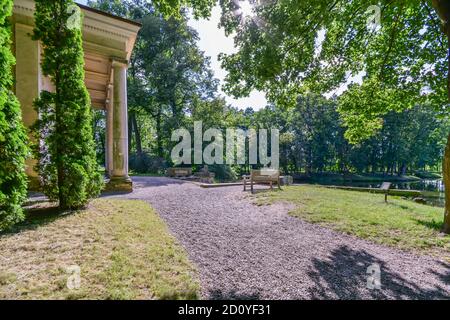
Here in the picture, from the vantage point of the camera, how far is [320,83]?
28.4 ft

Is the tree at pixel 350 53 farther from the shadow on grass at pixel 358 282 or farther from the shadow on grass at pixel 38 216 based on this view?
the shadow on grass at pixel 38 216

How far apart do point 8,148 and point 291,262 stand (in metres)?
5.17

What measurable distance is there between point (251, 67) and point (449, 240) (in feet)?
20.1

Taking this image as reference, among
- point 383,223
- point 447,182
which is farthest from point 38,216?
point 447,182

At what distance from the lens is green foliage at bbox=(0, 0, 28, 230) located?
3.78m

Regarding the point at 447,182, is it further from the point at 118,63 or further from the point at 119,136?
the point at 118,63

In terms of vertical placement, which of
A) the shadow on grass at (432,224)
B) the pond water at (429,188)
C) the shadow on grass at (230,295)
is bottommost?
the pond water at (429,188)

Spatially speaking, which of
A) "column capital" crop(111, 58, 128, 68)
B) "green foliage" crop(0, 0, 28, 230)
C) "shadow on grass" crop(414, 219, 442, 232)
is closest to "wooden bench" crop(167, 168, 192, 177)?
"column capital" crop(111, 58, 128, 68)

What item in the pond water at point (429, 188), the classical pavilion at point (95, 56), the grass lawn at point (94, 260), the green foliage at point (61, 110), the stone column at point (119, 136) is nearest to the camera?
the grass lawn at point (94, 260)

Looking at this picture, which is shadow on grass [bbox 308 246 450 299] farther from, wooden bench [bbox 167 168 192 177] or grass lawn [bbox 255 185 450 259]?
wooden bench [bbox 167 168 192 177]

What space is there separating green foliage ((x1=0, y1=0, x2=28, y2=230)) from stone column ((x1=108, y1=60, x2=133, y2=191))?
187 inches

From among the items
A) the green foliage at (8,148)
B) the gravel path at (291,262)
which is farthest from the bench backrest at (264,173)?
the green foliage at (8,148)

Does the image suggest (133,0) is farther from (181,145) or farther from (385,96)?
(385,96)

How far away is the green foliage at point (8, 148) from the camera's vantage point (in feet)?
12.4
